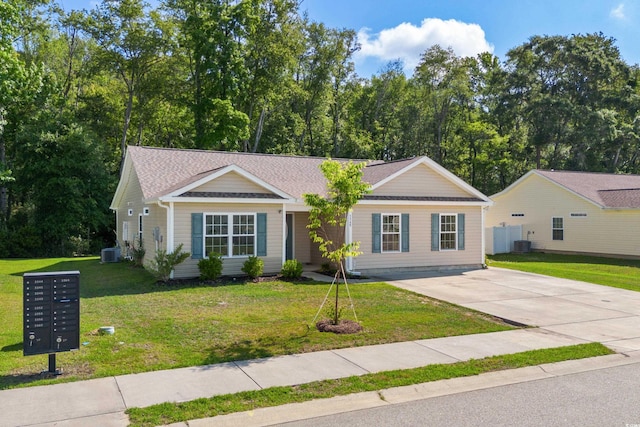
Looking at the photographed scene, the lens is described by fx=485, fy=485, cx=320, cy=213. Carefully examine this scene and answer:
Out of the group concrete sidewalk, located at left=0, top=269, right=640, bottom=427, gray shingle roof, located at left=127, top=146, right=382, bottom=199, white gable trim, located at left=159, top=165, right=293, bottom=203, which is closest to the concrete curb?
concrete sidewalk, located at left=0, top=269, right=640, bottom=427

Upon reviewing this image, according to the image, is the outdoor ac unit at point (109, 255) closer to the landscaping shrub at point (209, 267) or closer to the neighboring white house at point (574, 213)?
the landscaping shrub at point (209, 267)

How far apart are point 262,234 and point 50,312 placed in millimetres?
9963

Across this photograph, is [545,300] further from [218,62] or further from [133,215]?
[218,62]

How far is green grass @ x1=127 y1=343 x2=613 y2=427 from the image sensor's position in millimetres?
5340

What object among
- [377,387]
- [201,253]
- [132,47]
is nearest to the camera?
[377,387]

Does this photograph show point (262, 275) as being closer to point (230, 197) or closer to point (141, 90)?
point (230, 197)

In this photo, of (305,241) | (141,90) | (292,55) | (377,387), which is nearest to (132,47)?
(141,90)

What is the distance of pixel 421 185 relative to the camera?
18.7 m

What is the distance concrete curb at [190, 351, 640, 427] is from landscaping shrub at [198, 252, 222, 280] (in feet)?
31.4

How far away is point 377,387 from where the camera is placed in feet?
20.4

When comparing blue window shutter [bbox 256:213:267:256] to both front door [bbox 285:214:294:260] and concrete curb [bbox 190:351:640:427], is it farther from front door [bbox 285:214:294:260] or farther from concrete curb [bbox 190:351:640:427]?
concrete curb [bbox 190:351:640:427]

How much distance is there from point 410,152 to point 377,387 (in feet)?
135

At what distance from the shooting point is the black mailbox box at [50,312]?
20.9ft

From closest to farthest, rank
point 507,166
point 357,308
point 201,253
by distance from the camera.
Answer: point 357,308
point 201,253
point 507,166
